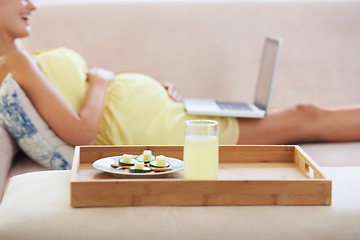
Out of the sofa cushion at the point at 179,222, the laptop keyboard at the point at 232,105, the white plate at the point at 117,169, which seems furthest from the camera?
the laptop keyboard at the point at 232,105

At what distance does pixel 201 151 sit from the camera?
113cm

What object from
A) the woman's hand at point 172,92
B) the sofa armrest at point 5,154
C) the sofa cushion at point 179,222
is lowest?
the sofa armrest at point 5,154

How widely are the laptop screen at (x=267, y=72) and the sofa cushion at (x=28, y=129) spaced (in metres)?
0.87

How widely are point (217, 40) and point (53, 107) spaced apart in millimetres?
960

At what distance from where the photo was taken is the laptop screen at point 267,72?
2195mm

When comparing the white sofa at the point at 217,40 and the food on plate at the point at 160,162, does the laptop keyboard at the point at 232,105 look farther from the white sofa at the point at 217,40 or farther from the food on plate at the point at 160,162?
the food on plate at the point at 160,162

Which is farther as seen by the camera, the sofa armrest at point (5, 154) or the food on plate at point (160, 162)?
the sofa armrest at point (5, 154)

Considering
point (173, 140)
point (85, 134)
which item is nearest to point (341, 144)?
point (173, 140)

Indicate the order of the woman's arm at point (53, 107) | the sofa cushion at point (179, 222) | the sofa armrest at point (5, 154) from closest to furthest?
the sofa cushion at point (179, 222) < the sofa armrest at point (5, 154) < the woman's arm at point (53, 107)

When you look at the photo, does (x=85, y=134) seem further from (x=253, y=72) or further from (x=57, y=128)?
(x=253, y=72)

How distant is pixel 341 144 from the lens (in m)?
2.07

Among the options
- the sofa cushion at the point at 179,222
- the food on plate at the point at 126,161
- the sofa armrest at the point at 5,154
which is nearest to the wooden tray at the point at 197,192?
the sofa cushion at the point at 179,222

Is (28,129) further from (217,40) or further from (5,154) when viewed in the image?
(217,40)

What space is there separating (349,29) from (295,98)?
414 mm
